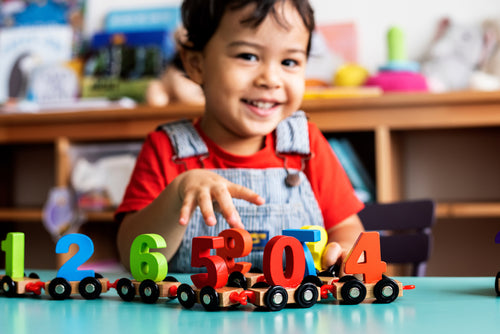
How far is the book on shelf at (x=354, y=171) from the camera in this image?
6.09ft

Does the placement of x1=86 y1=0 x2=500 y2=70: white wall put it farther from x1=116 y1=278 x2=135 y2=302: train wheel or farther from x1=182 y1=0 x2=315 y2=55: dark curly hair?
x1=116 y1=278 x2=135 y2=302: train wheel

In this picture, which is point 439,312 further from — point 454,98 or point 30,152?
point 30,152

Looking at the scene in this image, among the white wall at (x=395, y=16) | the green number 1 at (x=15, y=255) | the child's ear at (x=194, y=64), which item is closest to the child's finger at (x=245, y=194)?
the green number 1 at (x=15, y=255)

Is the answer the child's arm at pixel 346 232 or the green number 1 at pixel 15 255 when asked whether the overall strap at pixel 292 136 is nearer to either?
the child's arm at pixel 346 232

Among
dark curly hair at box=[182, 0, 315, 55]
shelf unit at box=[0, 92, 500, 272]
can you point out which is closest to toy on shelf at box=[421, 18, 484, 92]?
shelf unit at box=[0, 92, 500, 272]

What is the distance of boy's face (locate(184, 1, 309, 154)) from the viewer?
3.13ft

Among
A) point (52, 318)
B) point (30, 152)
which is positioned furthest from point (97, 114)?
point (52, 318)

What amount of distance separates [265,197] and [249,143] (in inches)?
4.3

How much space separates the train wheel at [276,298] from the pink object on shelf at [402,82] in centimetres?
142

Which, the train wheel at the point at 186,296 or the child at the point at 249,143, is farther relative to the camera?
the child at the point at 249,143

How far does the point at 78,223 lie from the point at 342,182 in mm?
1183

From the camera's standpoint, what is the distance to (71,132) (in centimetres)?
206

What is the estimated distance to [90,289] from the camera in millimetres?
608

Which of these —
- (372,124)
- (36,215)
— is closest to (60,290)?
(372,124)
